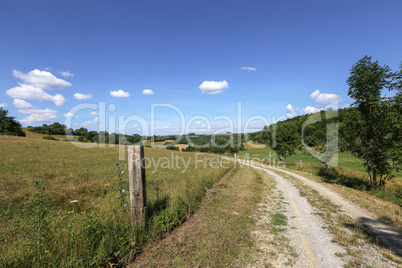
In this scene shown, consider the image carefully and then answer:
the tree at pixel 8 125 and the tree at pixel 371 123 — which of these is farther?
the tree at pixel 8 125

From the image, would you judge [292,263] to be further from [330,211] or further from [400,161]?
[400,161]

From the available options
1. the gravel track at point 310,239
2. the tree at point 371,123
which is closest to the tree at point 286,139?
the tree at point 371,123

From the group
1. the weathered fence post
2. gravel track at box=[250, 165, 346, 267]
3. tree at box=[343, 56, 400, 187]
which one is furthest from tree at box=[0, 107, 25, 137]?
tree at box=[343, 56, 400, 187]

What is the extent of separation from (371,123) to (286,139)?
1582 centimetres

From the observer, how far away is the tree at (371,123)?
9984 mm

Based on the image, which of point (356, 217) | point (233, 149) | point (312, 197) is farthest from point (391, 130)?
point (233, 149)

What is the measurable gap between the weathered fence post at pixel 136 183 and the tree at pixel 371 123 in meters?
13.5

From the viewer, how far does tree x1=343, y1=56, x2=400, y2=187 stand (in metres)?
9.98

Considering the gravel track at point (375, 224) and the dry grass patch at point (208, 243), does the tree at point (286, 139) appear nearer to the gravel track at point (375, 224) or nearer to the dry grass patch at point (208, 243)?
the gravel track at point (375, 224)

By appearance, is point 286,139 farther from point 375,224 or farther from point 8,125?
point 8,125

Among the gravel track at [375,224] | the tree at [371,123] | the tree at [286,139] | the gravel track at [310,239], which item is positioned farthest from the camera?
the tree at [286,139]

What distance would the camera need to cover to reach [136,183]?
4.11 meters

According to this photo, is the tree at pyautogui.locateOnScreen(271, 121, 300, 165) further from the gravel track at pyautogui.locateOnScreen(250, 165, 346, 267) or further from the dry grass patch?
the dry grass patch

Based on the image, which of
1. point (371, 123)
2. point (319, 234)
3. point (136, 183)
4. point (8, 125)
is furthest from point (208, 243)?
point (8, 125)
